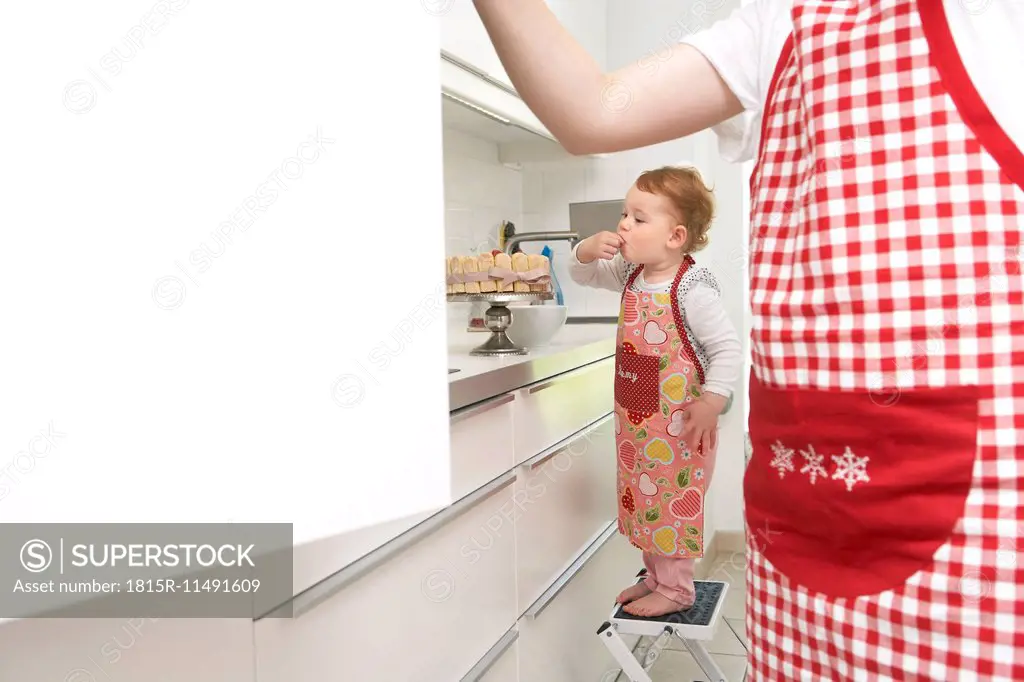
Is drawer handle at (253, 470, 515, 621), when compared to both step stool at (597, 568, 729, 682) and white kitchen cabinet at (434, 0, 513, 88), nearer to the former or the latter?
step stool at (597, 568, 729, 682)

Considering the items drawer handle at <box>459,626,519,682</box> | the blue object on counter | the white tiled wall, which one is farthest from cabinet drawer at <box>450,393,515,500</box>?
the blue object on counter

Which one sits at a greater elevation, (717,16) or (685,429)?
(717,16)

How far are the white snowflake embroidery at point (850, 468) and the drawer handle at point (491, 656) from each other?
72 cm

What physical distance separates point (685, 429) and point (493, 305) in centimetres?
47

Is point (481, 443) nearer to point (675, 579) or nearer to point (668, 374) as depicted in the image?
point (668, 374)

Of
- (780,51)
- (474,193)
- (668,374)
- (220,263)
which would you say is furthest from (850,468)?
(474,193)

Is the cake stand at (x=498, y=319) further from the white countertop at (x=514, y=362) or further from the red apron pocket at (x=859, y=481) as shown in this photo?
the red apron pocket at (x=859, y=481)

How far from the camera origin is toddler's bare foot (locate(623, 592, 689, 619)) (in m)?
1.63

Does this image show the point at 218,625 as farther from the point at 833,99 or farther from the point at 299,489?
the point at 833,99

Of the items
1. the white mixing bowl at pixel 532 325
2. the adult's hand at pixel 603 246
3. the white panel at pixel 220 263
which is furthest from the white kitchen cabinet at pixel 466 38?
the white panel at pixel 220 263

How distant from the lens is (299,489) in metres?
0.66

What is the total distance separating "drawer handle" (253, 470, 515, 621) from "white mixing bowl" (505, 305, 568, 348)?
0.61 m

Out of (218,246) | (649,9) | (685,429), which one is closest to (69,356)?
(218,246)

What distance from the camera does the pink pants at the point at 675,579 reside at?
1.66 metres
